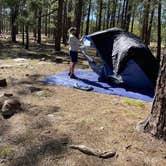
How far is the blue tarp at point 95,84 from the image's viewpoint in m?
7.74

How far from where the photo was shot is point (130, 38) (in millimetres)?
9102

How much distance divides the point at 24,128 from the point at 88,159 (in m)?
1.52

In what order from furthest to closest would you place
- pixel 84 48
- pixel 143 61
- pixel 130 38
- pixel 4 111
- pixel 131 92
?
pixel 84 48
pixel 130 38
pixel 143 61
pixel 131 92
pixel 4 111

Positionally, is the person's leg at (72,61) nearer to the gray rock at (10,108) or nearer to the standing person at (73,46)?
the standing person at (73,46)

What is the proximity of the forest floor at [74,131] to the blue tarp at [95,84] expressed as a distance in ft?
1.47

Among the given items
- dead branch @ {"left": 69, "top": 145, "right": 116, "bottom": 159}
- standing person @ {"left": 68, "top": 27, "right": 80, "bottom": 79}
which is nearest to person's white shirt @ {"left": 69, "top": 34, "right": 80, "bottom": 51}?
standing person @ {"left": 68, "top": 27, "right": 80, "bottom": 79}

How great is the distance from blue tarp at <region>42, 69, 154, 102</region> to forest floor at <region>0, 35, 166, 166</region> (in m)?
0.45

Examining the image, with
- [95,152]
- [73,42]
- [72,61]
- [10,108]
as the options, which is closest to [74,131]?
[95,152]

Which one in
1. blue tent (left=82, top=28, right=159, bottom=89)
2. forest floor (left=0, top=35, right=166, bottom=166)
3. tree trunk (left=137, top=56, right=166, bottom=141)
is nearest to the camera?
forest floor (left=0, top=35, right=166, bottom=166)

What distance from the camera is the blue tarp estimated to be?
25.4 feet

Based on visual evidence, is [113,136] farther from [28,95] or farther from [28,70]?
[28,70]

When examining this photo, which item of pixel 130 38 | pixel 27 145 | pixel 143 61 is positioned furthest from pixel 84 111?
pixel 130 38

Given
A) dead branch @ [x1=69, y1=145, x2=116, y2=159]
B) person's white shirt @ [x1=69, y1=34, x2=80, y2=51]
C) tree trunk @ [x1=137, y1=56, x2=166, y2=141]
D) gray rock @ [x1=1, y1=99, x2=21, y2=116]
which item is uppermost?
person's white shirt @ [x1=69, y1=34, x2=80, y2=51]

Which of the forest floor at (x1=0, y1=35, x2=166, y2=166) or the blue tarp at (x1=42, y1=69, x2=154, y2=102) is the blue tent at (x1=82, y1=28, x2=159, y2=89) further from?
the forest floor at (x1=0, y1=35, x2=166, y2=166)
